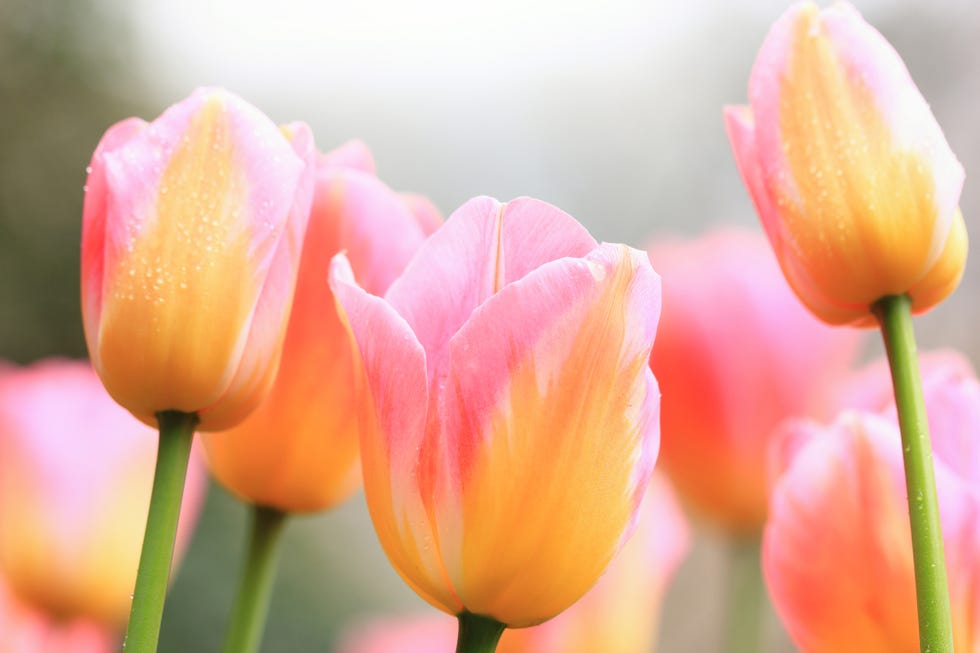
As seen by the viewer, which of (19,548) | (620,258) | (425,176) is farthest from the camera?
(425,176)

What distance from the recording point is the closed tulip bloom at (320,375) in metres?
0.31

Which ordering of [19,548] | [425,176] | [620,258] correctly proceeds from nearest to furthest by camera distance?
[620,258]
[19,548]
[425,176]

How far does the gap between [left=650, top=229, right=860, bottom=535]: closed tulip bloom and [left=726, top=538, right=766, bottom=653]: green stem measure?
1 centimetres

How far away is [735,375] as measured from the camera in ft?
1.75

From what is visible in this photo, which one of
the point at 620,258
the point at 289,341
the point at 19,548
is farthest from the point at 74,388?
the point at 620,258

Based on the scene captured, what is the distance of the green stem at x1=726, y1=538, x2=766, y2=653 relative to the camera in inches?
18.4

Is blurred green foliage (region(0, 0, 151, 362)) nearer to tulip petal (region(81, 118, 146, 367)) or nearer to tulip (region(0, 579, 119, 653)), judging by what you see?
tulip (region(0, 579, 119, 653))

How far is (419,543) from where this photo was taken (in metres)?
0.23

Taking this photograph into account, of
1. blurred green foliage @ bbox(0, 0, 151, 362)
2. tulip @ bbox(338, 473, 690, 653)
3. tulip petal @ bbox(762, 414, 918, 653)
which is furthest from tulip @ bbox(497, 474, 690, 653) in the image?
blurred green foliage @ bbox(0, 0, 151, 362)

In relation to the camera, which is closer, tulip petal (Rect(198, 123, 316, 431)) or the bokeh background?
tulip petal (Rect(198, 123, 316, 431))

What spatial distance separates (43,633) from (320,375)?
0.23 m

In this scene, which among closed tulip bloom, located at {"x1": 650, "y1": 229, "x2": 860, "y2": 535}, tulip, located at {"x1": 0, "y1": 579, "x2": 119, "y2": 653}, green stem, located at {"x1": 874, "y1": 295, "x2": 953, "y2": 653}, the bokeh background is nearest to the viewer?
green stem, located at {"x1": 874, "y1": 295, "x2": 953, "y2": 653}

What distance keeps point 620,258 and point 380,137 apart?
5.53 metres

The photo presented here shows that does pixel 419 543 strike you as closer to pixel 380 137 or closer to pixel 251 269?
pixel 251 269
